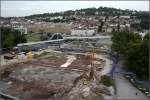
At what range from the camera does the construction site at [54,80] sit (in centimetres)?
732

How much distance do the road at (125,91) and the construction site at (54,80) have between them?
10.4 inches

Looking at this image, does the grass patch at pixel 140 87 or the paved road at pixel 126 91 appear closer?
the paved road at pixel 126 91

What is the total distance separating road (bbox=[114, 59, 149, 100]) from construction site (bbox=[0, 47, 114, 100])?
0.26 m

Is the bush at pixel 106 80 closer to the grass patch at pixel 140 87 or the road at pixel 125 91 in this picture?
the road at pixel 125 91

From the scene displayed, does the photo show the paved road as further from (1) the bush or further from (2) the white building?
(2) the white building

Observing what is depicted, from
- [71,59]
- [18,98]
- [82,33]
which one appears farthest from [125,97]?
[82,33]

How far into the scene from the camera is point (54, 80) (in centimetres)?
859

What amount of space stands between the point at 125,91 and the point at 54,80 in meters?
2.45

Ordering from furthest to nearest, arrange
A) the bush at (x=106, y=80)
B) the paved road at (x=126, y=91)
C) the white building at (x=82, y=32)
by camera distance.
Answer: the white building at (x=82, y=32), the bush at (x=106, y=80), the paved road at (x=126, y=91)

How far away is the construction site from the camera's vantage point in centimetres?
732

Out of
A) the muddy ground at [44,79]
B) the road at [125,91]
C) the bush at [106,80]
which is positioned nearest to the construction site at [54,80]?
the muddy ground at [44,79]

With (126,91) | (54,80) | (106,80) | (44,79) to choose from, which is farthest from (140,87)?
(44,79)

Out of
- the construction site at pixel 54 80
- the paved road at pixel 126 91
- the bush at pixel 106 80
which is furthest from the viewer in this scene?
the bush at pixel 106 80

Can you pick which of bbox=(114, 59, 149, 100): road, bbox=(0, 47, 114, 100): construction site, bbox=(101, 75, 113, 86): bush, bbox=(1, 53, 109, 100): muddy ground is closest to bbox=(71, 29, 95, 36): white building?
bbox=(0, 47, 114, 100): construction site
